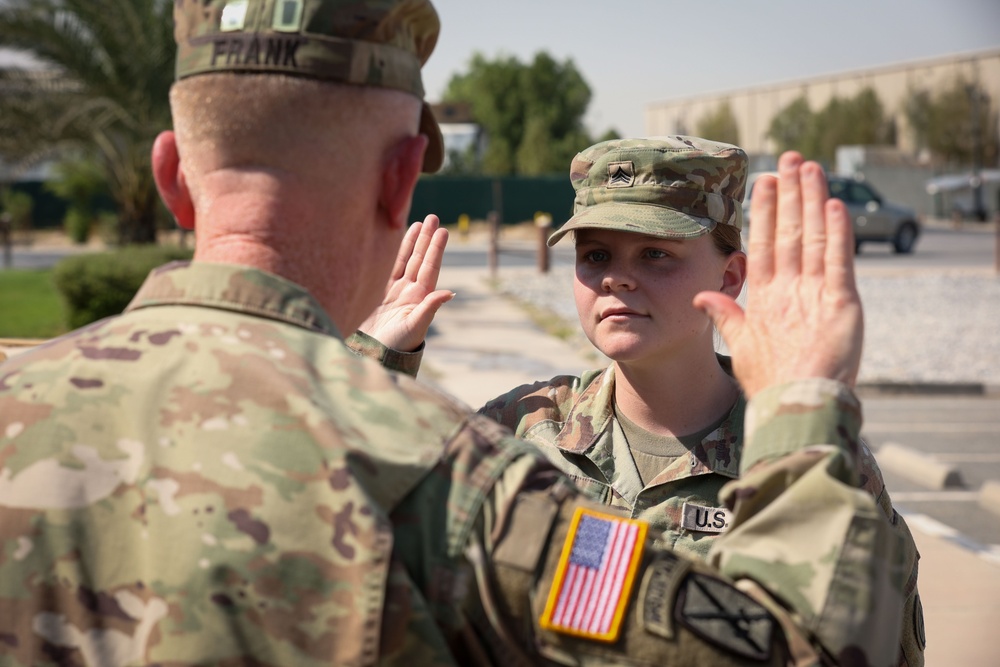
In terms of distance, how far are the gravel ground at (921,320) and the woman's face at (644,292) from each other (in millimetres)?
8882

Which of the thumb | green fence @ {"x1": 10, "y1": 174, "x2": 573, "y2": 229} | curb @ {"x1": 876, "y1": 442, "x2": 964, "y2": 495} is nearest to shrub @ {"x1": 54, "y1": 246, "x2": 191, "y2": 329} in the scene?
curb @ {"x1": 876, "y1": 442, "x2": 964, "y2": 495}

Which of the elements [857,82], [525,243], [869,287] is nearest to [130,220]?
[869,287]

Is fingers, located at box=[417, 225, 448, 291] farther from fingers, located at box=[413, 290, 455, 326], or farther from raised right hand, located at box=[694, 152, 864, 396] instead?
raised right hand, located at box=[694, 152, 864, 396]

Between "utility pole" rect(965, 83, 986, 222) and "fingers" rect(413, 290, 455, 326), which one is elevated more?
"utility pole" rect(965, 83, 986, 222)

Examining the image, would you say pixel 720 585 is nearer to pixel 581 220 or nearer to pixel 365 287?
pixel 365 287

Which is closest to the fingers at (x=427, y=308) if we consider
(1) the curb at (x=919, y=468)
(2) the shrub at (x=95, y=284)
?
(1) the curb at (x=919, y=468)

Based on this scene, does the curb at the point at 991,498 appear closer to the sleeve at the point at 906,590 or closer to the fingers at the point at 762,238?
the sleeve at the point at 906,590

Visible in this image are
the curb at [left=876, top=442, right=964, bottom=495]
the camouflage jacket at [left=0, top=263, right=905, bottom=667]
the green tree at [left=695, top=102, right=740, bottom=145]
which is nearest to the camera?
the camouflage jacket at [left=0, top=263, right=905, bottom=667]

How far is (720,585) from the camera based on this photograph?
1.31m

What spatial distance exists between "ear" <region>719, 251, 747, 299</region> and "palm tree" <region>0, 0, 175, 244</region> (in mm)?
12469

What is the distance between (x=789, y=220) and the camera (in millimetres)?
1489

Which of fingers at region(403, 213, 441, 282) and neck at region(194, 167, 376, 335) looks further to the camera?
fingers at region(403, 213, 441, 282)

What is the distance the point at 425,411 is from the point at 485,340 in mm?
11584

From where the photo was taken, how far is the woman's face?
240 cm
